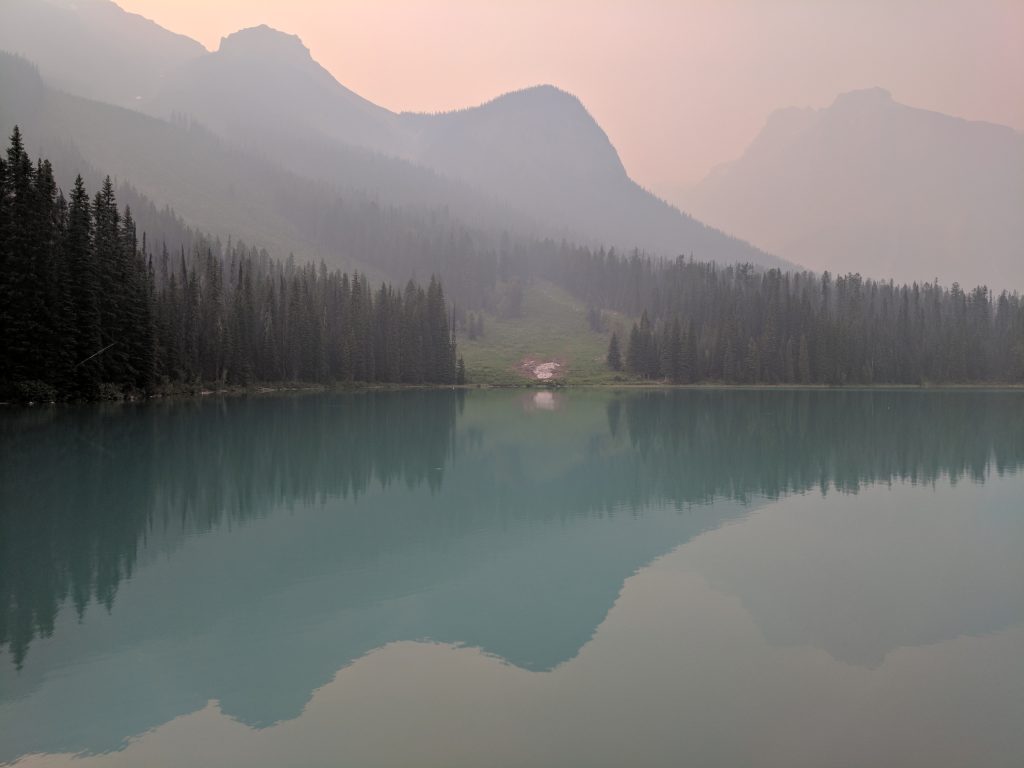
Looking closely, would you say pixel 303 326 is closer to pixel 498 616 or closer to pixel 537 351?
pixel 537 351

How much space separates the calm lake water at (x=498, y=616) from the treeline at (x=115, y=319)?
26434mm

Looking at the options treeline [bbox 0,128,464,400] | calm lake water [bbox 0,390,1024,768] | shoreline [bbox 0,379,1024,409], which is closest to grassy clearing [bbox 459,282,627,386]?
shoreline [bbox 0,379,1024,409]

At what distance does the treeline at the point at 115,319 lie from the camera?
5397 cm

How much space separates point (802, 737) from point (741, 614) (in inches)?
196

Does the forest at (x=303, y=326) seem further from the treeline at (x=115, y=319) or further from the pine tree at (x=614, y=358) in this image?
the pine tree at (x=614, y=358)

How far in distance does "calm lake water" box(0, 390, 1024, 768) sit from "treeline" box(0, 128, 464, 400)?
26434 millimetres

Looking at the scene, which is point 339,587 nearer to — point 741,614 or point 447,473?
point 741,614

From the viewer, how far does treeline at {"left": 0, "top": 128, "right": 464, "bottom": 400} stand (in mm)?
53969

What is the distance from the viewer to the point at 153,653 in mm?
12352

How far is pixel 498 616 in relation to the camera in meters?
14.6

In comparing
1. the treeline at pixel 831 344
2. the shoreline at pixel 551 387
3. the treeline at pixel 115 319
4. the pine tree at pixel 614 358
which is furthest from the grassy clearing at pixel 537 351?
the treeline at pixel 115 319

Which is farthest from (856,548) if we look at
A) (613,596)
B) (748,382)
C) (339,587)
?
(748,382)

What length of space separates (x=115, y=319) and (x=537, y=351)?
11984 centimetres

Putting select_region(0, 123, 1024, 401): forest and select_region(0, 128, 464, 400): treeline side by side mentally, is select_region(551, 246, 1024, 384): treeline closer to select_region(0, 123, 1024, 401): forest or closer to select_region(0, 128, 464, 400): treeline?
select_region(0, 123, 1024, 401): forest
